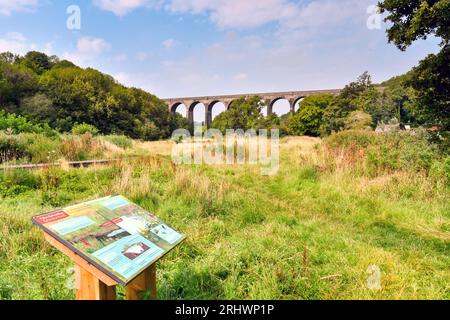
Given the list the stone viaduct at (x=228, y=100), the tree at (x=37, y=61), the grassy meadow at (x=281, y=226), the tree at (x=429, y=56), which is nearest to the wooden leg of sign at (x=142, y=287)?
the grassy meadow at (x=281, y=226)

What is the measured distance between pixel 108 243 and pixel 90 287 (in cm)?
26

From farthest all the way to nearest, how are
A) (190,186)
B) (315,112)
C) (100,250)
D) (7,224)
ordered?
(315,112) < (190,186) < (7,224) < (100,250)

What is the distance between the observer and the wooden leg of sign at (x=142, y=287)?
2012 millimetres

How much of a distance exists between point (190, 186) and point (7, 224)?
2938 mm

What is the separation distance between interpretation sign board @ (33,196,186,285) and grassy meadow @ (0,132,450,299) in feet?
2.77

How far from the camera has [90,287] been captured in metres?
1.69

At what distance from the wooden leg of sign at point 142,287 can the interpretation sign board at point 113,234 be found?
226 millimetres

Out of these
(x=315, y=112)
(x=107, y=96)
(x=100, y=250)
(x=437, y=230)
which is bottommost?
(x=437, y=230)

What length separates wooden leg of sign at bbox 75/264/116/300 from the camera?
168 cm

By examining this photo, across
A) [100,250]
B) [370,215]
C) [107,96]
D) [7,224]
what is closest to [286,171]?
[370,215]

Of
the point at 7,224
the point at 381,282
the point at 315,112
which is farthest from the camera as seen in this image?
the point at 315,112
